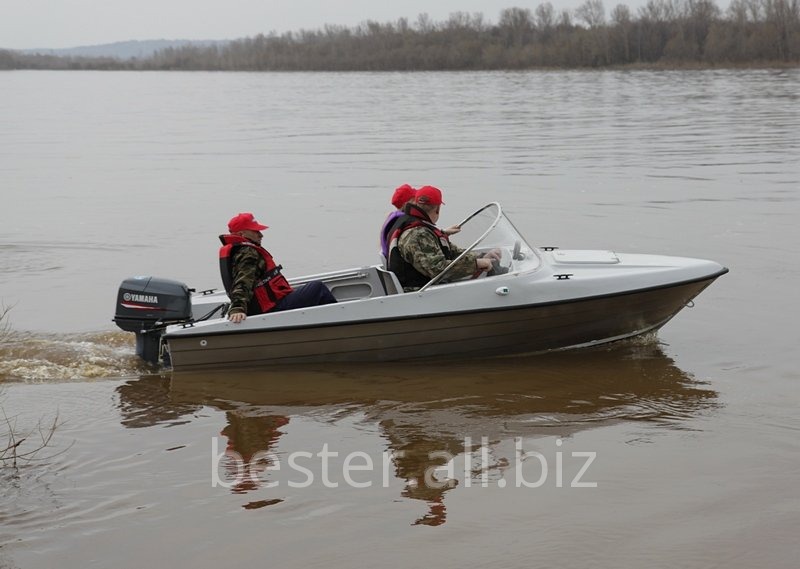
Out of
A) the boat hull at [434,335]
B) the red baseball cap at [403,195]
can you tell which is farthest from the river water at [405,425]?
the red baseball cap at [403,195]

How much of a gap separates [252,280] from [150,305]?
0.88 m

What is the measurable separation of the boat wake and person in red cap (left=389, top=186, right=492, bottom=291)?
2.27 meters

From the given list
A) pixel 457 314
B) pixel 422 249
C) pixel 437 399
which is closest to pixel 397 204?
pixel 422 249

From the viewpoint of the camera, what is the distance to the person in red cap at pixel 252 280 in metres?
7.83

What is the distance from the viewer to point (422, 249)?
7.96 m

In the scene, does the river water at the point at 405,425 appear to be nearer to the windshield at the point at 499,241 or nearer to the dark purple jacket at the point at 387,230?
the windshield at the point at 499,241

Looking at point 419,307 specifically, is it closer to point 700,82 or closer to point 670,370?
→ point 670,370

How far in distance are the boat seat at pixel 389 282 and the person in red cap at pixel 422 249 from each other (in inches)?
2.7

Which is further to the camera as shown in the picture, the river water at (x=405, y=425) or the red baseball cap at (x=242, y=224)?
the red baseball cap at (x=242, y=224)

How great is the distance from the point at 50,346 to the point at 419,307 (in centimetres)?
341

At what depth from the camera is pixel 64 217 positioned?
16922 mm

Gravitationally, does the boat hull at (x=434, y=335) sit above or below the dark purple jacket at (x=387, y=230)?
below

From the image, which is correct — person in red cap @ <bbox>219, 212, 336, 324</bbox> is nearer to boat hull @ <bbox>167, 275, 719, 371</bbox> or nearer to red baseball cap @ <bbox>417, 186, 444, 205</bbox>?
boat hull @ <bbox>167, 275, 719, 371</bbox>

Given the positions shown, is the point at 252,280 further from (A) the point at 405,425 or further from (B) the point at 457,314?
(A) the point at 405,425
